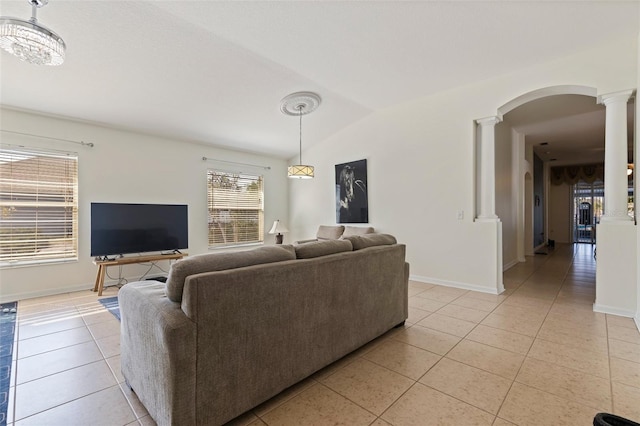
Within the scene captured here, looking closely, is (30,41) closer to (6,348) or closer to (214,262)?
(214,262)

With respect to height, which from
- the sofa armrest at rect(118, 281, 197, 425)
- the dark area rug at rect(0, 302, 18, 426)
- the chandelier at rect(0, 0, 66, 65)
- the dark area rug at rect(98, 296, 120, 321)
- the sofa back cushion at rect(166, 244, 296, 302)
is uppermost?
the chandelier at rect(0, 0, 66, 65)

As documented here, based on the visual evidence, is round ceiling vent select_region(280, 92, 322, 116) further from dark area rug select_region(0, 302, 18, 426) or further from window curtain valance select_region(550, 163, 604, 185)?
window curtain valance select_region(550, 163, 604, 185)

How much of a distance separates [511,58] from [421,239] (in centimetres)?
262

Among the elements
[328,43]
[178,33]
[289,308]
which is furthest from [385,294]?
[178,33]

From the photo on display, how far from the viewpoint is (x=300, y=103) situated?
14.5ft

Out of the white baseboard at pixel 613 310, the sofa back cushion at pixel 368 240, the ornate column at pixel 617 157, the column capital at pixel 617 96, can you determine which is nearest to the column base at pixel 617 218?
the ornate column at pixel 617 157

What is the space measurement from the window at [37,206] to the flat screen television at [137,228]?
404 millimetres

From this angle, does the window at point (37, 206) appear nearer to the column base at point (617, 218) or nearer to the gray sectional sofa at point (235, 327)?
the gray sectional sofa at point (235, 327)

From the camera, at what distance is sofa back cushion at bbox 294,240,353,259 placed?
1.89 metres

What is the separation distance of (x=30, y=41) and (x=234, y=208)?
428 cm

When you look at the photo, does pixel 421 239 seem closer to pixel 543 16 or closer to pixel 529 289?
pixel 529 289

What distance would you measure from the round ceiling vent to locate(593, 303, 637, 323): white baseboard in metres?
4.30

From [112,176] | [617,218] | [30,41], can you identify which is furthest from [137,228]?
[617,218]

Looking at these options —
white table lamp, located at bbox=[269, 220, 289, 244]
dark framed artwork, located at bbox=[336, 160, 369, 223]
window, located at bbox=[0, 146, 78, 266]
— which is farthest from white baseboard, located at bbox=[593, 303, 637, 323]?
window, located at bbox=[0, 146, 78, 266]
